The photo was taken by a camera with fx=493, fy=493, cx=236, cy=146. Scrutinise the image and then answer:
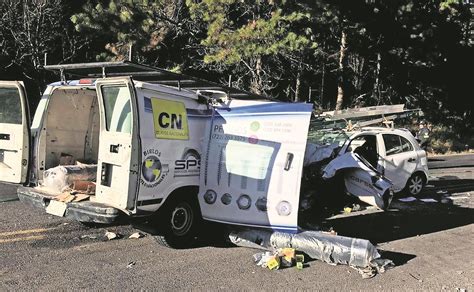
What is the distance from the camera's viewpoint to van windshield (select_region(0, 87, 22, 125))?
248 inches

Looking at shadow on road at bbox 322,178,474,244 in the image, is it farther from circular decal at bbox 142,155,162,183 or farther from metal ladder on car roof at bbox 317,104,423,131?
circular decal at bbox 142,155,162,183

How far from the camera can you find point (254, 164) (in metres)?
6.09

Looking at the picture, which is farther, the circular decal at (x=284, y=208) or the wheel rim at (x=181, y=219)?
the wheel rim at (x=181, y=219)

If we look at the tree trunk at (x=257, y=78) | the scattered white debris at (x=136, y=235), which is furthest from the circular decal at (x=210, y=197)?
the tree trunk at (x=257, y=78)

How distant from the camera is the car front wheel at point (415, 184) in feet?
35.3

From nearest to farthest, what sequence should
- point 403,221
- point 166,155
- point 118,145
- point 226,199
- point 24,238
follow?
1. point 118,145
2. point 166,155
3. point 226,199
4. point 24,238
5. point 403,221

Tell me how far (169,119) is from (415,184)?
6970 millimetres

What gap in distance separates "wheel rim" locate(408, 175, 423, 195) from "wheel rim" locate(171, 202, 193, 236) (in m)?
6.16

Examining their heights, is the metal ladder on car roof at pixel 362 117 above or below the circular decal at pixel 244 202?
above

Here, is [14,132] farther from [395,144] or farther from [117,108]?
[395,144]

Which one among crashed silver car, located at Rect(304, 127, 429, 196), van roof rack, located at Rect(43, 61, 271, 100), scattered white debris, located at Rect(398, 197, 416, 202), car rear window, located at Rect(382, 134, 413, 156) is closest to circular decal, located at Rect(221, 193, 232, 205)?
van roof rack, located at Rect(43, 61, 271, 100)

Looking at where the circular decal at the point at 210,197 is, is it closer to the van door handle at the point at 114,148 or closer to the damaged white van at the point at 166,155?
the damaged white van at the point at 166,155

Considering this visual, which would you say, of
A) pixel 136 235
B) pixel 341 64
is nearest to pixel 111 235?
pixel 136 235

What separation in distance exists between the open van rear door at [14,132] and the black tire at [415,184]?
25.6 ft
